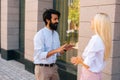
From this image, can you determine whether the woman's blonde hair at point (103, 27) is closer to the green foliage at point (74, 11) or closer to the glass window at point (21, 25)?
the green foliage at point (74, 11)

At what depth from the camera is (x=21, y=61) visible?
36.6 ft

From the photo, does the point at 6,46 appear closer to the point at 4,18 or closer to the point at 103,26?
the point at 4,18

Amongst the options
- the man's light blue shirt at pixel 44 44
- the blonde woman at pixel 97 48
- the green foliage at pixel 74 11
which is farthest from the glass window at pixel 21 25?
the blonde woman at pixel 97 48

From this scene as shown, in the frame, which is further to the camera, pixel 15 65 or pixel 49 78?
pixel 15 65

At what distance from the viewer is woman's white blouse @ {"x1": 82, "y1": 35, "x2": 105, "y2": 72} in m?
3.56

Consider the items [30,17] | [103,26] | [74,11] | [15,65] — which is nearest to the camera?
[103,26]

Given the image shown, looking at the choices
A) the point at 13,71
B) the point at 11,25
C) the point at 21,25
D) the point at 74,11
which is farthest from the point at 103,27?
the point at 11,25

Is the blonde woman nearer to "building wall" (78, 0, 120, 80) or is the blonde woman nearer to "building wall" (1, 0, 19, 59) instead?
"building wall" (78, 0, 120, 80)

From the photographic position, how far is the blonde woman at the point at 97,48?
3.56 meters

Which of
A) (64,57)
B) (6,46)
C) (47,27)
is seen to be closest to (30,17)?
(64,57)

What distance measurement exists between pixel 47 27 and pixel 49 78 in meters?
0.82

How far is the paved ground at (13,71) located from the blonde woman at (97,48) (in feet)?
16.1

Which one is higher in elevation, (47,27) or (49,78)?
(47,27)

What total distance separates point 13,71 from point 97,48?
641 cm
